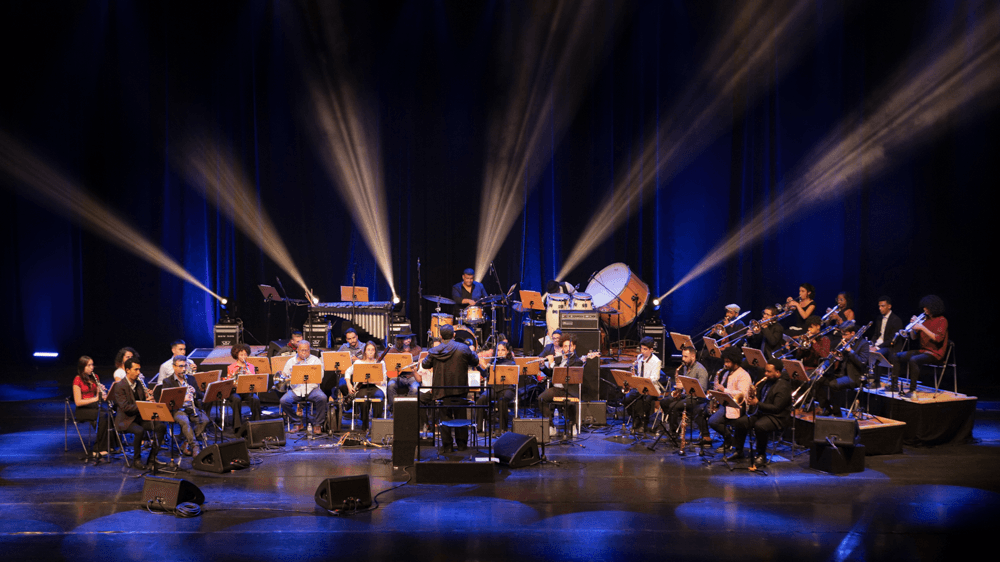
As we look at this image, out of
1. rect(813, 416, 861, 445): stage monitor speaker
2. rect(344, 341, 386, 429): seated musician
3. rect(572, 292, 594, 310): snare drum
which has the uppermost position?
rect(572, 292, 594, 310): snare drum

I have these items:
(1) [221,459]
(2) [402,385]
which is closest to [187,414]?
(1) [221,459]

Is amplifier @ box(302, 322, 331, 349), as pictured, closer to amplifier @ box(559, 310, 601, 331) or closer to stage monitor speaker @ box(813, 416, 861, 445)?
amplifier @ box(559, 310, 601, 331)

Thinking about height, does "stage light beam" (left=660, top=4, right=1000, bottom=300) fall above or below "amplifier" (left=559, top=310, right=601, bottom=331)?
above

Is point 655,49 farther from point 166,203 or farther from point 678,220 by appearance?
point 166,203

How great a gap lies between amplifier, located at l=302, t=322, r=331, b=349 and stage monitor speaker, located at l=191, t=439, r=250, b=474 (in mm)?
4704

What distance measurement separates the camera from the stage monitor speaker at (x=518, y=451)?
9273 millimetres

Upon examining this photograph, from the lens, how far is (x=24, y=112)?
51.1ft

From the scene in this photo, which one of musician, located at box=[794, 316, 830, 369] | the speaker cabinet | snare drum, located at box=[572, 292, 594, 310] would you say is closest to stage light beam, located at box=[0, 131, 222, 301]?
snare drum, located at box=[572, 292, 594, 310]

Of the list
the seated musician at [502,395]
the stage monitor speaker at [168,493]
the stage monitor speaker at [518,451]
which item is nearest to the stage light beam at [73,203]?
the seated musician at [502,395]

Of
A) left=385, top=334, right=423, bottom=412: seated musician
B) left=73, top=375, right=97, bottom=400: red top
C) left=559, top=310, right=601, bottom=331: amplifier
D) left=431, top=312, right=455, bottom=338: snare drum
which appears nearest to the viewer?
left=73, top=375, right=97, bottom=400: red top

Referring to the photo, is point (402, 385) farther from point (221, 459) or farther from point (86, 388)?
point (86, 388)

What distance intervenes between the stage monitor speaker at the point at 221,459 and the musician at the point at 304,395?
183cm

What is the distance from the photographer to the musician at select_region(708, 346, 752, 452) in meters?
9.48

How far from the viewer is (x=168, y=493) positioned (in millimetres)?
7629
